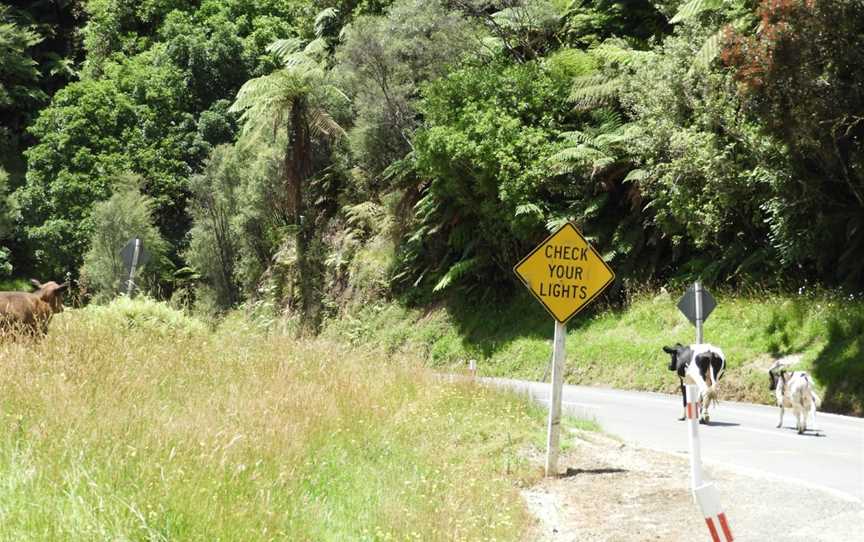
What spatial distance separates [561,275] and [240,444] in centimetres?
450

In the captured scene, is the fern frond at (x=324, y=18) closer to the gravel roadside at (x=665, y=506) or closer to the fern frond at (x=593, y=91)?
the fern frond at (x=593, y=91)

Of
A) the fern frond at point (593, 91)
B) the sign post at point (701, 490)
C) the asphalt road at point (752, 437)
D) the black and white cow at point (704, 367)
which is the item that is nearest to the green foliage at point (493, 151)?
the fern frond at point (593, 91)

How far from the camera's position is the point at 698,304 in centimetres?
2028

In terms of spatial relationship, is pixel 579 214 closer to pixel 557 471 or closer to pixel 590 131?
pixel 590 131

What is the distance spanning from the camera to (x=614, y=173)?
27781 mm

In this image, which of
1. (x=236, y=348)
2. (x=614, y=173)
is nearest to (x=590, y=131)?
(x=614, y=173)

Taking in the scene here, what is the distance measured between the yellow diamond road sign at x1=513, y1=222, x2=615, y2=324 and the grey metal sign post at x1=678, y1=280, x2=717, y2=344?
32.8 ft

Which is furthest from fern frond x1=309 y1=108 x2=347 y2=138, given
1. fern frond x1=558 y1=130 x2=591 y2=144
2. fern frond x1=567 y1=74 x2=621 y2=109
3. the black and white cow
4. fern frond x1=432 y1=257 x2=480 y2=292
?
the black and white cow

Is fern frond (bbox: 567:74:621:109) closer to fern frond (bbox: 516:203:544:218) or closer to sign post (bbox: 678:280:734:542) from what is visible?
fern frond (bbox: 516:203:544:218)

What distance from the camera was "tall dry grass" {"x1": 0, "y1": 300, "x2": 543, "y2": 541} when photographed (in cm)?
612

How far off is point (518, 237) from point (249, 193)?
17646 millimetres

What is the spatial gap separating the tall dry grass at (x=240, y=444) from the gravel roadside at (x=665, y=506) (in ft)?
1.59

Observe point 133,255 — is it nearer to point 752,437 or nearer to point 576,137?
point 752,437

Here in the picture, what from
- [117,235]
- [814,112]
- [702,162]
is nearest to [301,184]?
[117,235]
